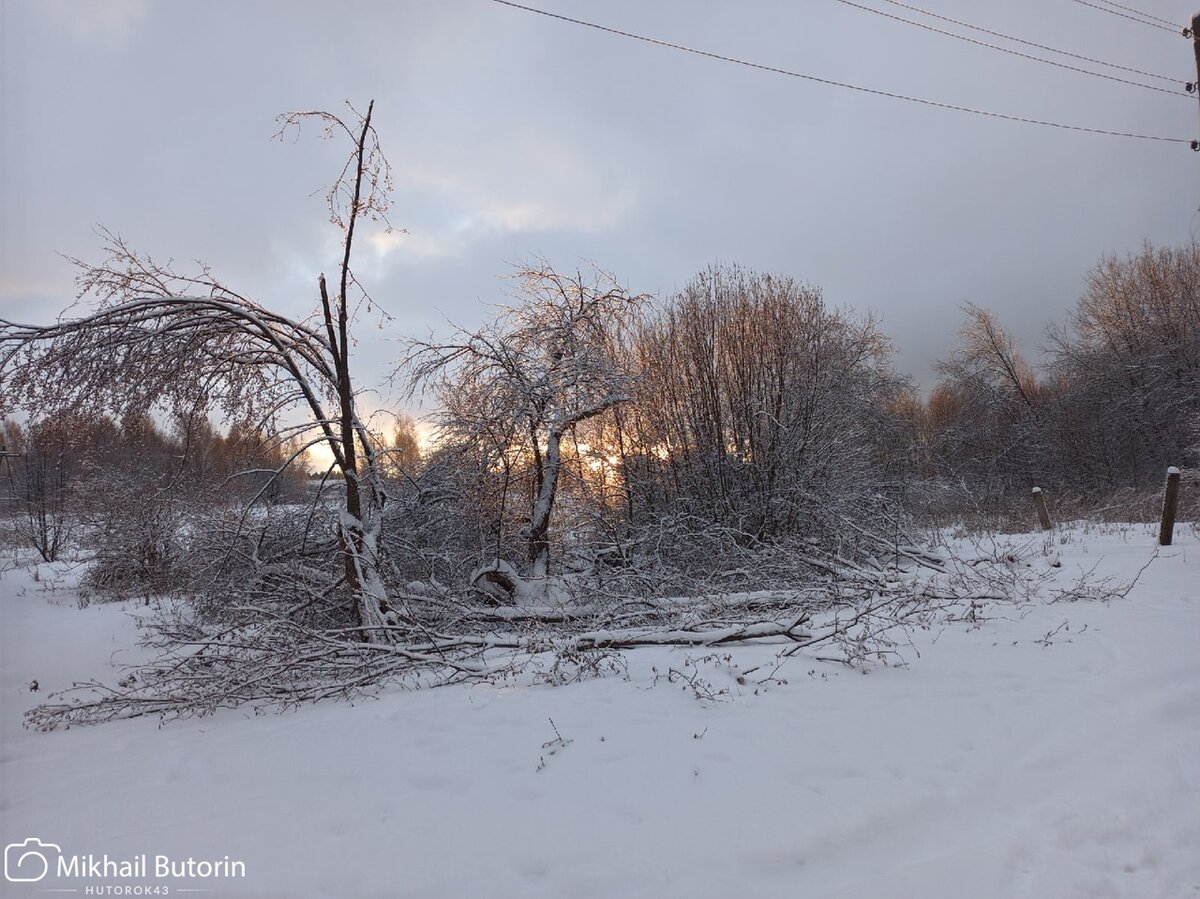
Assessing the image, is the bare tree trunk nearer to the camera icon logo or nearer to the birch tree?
the birch tree

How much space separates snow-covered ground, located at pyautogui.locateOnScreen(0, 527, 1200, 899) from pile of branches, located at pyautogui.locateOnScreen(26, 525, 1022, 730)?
0.28 metres

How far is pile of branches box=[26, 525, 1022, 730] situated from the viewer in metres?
4.87

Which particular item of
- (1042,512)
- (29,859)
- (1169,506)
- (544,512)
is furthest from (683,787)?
(1042,512)

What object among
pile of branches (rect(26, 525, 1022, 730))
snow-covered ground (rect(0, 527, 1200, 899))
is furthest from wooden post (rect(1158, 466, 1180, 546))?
snow-covered ground (rect(0, 527, 1200, 899))

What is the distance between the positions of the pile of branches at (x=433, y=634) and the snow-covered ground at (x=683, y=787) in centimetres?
28

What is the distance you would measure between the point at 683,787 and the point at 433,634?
3.15 meters

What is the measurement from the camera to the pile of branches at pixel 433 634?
4.87 meters

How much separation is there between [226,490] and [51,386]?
9.93 ft

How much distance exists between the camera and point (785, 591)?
7.30 m

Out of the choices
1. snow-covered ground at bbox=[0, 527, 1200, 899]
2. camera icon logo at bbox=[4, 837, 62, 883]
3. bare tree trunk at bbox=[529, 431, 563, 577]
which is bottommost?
snow-covered ground at bbox=[0, 527, 1200, 899]

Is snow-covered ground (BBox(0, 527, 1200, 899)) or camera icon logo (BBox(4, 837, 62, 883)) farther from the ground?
camera icon logo (BBox(4, 837, 62, 883))

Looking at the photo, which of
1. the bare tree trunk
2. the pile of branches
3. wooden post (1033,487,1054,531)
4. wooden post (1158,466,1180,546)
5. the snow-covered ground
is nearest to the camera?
the snow-covered ground

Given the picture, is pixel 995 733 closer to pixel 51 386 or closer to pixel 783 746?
pixel 783 746

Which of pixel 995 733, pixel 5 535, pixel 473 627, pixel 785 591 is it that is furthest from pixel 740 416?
pixel 5 535
